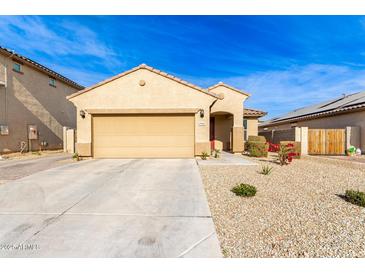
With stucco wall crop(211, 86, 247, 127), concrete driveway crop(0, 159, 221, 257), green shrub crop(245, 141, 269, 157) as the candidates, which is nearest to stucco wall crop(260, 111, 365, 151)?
green shrub crop(245, 141, 269, 157)

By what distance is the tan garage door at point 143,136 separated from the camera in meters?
11.2

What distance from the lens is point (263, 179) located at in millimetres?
6609

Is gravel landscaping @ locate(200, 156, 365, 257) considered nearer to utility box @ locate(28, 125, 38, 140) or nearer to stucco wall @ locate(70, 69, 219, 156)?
stucco wall @ locate(70, 69, 219, 156)

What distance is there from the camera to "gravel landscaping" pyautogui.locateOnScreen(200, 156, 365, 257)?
9.59 ft

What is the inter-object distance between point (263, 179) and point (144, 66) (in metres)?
8.42

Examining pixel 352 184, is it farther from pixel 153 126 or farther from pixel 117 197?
pixel 153 126

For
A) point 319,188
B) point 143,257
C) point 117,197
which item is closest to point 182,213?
point 143,257

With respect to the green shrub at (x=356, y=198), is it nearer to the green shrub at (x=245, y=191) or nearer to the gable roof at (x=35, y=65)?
the green shrub at (x=245, y=191)

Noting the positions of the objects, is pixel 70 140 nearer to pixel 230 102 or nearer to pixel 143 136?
pixel 143 136

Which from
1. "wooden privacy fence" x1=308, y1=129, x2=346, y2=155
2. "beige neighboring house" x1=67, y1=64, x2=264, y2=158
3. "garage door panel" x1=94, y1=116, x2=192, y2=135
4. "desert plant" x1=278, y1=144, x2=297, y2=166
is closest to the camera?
"desert plant" x1=278, y1=144, x2=297, y2=166

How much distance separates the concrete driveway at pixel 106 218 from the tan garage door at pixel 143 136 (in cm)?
468

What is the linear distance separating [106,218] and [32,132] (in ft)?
49.7

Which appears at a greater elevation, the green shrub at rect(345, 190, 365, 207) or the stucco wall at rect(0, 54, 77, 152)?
the stucco wall at rect(0, 54, 77, 152)

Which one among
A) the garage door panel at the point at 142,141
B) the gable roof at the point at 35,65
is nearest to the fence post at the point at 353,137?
the garage door panel at the point at 142,141
